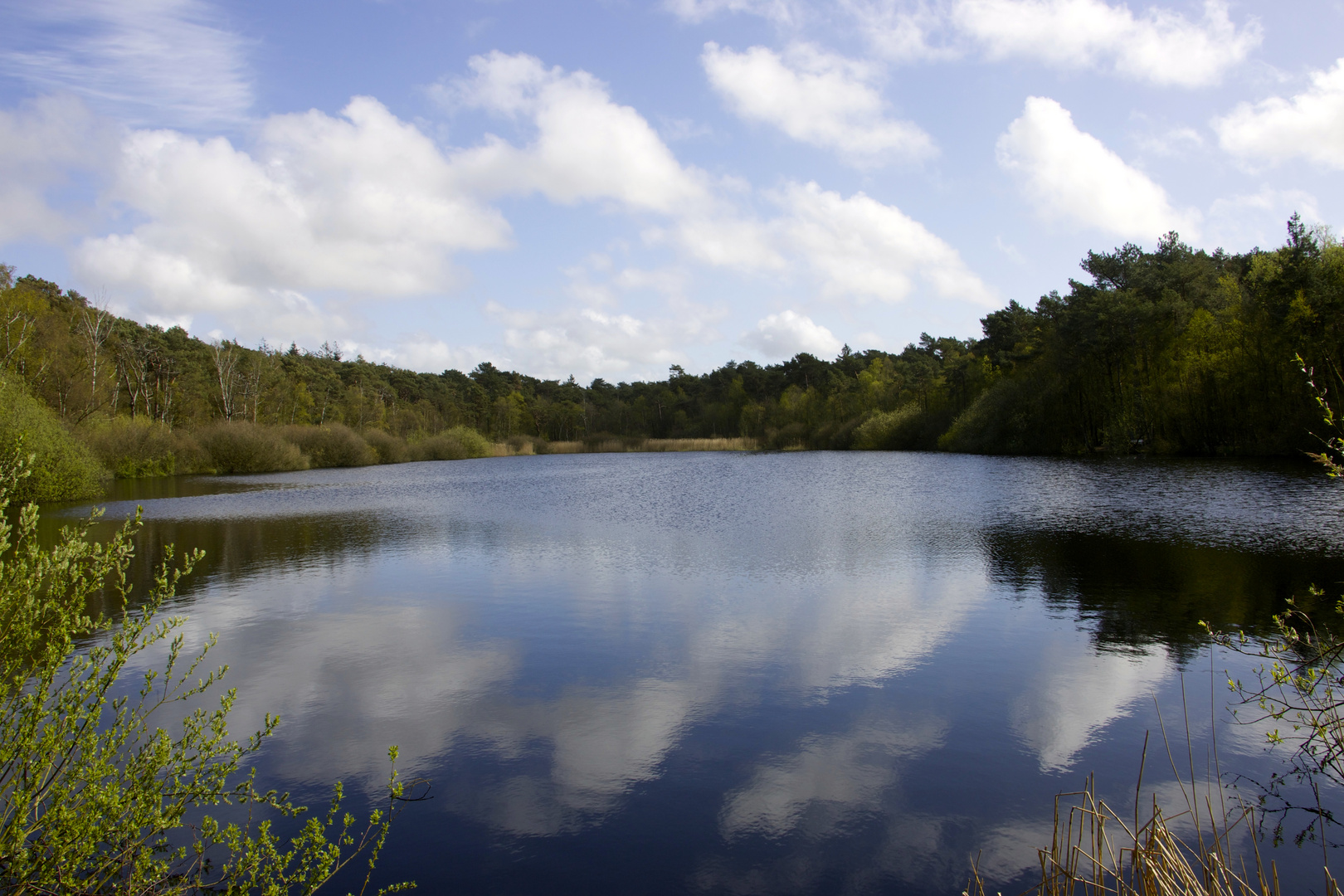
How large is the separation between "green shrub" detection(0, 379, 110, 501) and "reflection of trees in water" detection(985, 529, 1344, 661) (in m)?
23.2

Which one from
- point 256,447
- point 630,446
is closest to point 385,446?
point 256,447

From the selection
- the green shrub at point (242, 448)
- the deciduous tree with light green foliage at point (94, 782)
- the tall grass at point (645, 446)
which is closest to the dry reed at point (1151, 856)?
the deciduous tree with light green foliage at point (94, 782)

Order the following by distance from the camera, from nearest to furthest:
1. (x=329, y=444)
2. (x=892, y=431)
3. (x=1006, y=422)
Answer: (x=1006, y=422)
(x=329, y=444)
(x=892, y=431)

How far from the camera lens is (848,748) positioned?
17.6 ft

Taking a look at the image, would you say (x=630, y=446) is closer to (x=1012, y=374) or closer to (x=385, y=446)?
(x=385, y=446)

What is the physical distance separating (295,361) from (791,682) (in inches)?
2830

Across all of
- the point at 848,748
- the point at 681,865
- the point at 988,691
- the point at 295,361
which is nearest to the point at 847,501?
the point at 988,691

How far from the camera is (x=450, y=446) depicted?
6288 cm

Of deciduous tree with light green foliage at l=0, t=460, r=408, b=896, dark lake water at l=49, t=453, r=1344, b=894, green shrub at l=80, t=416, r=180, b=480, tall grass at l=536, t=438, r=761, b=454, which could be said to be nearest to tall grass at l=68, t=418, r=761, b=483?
green shrub at l=80, t=416, r=180, b=480

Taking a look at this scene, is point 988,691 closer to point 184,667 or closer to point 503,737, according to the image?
point 503,737

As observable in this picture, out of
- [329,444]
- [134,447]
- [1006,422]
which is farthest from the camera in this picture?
[329,444]

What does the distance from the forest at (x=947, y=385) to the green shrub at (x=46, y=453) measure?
0.49 feet

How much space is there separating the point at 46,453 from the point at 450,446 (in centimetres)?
4100

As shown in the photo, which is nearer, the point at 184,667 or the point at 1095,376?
the point at 184,667
